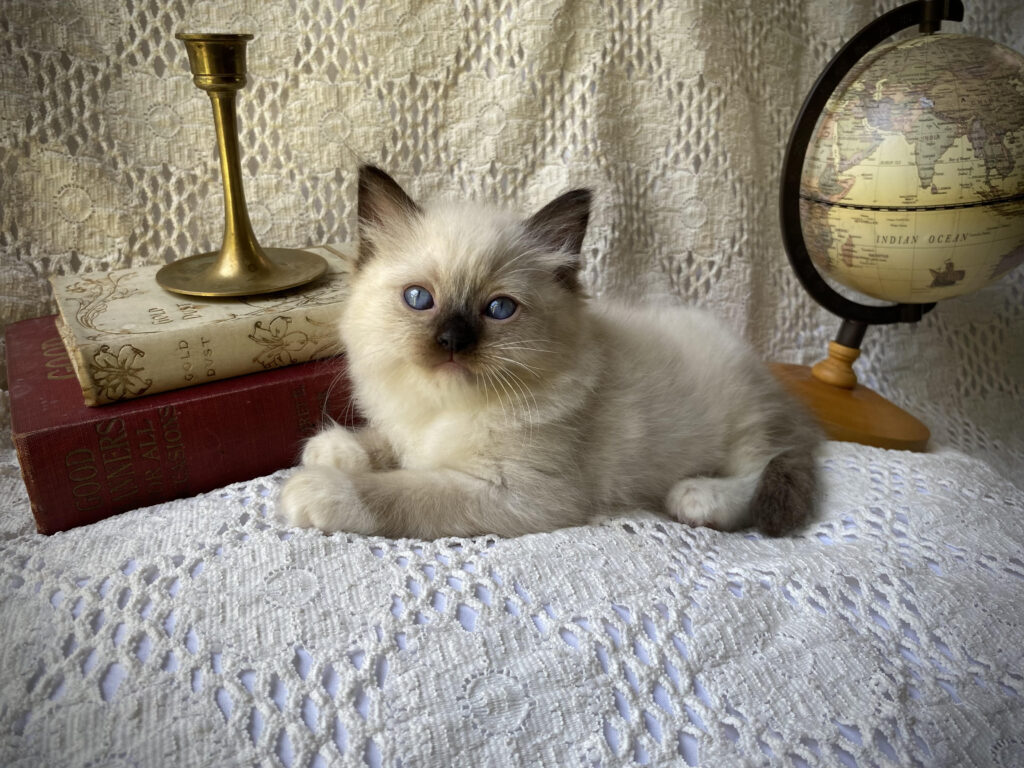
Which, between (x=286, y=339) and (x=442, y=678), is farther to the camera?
(x=286, y=339)

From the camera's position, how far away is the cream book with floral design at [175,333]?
3.34ft

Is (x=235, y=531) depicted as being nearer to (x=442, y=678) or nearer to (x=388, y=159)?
(x=442, y=678)

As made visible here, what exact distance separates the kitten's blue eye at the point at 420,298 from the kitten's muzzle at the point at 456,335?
58 mm

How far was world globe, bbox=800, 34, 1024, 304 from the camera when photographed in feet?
4.07

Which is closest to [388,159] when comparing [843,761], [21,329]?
[21,329]

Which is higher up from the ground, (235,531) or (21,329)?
(21,329)

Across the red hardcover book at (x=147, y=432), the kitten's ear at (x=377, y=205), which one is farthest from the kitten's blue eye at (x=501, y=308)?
the red hardcover book at (x=147, y=432)

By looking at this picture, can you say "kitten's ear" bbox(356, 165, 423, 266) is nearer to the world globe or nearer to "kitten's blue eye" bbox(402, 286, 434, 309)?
"kitten's blue eye" bbox(402, 286, 434, 309)

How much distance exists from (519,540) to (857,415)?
0.79 metres

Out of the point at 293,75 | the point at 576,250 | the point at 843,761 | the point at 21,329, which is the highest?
the point at 293,75

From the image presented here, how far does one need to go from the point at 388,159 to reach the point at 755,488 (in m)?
0.93

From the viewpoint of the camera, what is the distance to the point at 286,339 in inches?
45.0

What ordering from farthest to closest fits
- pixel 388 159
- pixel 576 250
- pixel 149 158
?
pixel 388 159, pixel 149 158, pixel 576 250

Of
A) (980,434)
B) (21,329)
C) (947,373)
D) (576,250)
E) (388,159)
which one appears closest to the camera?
(576,250)
